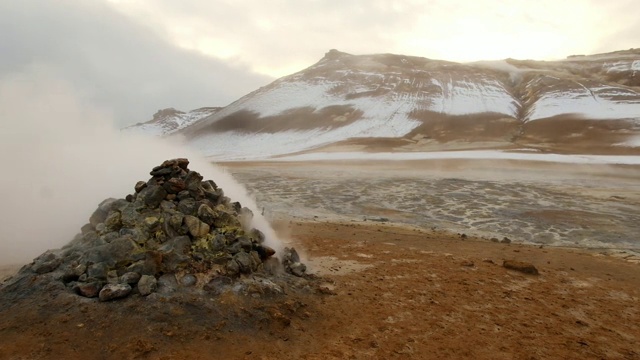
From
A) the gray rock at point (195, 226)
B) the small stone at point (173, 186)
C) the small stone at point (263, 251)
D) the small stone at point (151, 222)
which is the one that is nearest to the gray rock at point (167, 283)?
the gray rock at point (195, 226)

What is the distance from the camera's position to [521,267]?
7.52m

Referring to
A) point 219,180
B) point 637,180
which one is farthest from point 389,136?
point 219,180

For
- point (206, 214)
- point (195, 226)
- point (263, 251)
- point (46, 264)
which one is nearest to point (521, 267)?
point (263, 251)

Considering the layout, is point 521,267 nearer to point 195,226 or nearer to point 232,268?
point 232,268

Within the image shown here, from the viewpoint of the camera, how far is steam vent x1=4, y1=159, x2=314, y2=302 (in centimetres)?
526

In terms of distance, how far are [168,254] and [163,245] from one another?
29cm

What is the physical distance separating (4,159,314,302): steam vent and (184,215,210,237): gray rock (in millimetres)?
14

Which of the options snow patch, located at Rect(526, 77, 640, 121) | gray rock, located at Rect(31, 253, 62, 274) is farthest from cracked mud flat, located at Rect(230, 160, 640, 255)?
snow patch, located at Rect(526, 77, 640, 121)

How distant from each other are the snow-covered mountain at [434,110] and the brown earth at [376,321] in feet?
118

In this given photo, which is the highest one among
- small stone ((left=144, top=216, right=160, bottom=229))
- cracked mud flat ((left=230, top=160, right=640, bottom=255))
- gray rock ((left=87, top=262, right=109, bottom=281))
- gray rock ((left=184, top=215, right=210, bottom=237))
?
small stone ((left=144, top=216, right=160, bottom=229))

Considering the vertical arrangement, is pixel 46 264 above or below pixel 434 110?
below

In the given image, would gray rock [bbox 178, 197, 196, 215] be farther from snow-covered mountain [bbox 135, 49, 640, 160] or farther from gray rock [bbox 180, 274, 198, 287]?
snow-covered mountain [bbox 135, 49, 640, 160]

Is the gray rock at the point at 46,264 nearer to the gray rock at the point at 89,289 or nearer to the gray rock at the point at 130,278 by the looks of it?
the gray rock at the point at 89,289

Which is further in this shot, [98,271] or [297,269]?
[297,269]
